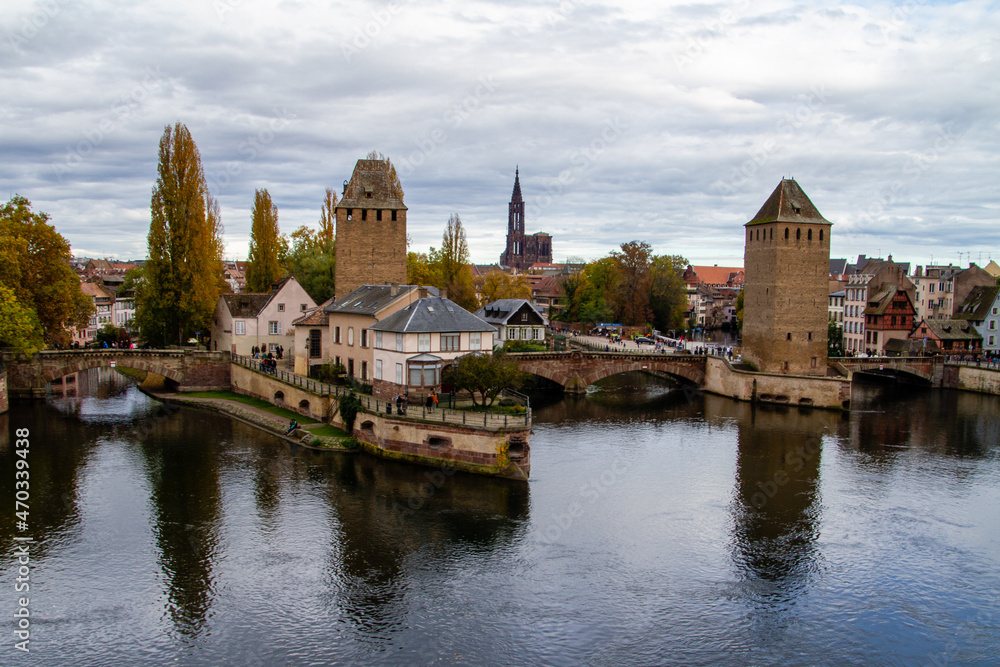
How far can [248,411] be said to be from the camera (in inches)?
1800

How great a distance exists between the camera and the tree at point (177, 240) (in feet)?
183

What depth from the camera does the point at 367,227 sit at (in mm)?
53969

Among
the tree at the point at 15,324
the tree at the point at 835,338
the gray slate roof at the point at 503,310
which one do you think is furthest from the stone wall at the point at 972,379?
the tree at the point at 15,324

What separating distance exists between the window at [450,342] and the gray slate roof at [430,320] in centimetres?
35

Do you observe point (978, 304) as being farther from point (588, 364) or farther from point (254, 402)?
point (254, 402)

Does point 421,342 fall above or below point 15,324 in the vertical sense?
below

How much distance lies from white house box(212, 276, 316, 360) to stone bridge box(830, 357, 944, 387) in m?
44.1

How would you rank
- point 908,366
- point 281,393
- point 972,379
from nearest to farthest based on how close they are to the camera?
point 281,393, point 972,379, point 908,366

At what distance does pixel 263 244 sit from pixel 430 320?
38352 millimetres

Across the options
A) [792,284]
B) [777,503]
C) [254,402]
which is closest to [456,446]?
[777,503]

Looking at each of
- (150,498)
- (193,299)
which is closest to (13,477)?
(150,498)

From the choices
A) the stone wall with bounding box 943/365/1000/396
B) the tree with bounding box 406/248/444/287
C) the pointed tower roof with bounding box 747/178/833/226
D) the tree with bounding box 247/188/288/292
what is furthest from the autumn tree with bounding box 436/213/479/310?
the stone wall with bounding box 943/365/1000/396

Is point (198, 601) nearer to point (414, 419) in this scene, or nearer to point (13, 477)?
point (414, 419)

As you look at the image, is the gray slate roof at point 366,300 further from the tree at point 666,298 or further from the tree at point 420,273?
the tree at point 666,298
